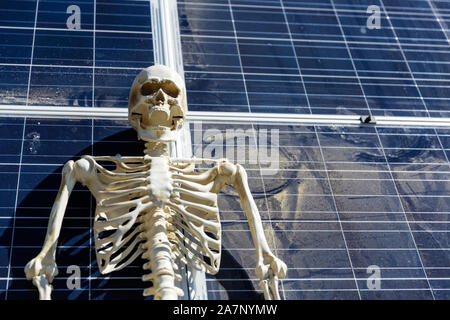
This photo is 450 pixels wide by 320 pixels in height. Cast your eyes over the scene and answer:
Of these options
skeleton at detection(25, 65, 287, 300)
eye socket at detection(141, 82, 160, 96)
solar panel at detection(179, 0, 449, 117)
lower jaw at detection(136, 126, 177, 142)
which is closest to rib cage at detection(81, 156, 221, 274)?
skeleton at detection(25, 65, 287, 300)

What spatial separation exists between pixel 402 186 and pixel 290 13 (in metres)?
2.93

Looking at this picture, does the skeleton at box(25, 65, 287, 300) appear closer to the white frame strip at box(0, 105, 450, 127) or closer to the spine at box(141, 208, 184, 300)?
the spine at box(141, 208, 184, 300)

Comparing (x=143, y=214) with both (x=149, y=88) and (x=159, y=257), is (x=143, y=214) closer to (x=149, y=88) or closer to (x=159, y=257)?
(x=159, y=257)

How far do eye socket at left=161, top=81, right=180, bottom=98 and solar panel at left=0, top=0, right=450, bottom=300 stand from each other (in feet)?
2.31

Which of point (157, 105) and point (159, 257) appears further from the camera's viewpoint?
point (157, 105)

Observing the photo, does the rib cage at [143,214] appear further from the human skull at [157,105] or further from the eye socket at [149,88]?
the eye socket at [149,88]

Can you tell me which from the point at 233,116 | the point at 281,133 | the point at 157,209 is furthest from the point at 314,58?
the point at 157,209

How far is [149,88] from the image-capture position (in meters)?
6.64

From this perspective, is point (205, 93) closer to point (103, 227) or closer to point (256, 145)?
point (256, 145)

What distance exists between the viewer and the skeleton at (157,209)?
548 centimetres

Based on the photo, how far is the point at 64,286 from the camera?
573cm

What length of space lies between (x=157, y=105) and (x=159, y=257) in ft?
5.39

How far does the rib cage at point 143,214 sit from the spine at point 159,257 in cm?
5

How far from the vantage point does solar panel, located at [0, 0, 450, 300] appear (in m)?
6.18
